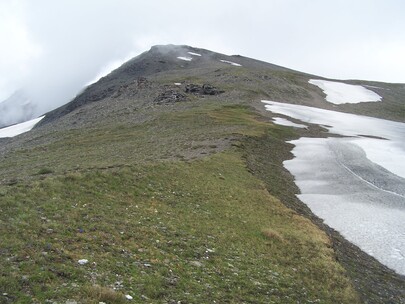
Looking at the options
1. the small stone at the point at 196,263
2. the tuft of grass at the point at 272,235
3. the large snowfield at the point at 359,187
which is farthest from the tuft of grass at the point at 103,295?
the large snowfield at the point at 359,187

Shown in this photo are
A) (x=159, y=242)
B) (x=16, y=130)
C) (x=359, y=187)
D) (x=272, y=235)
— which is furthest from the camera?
(x=16, y=130)

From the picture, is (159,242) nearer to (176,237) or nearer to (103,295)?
(176,237)

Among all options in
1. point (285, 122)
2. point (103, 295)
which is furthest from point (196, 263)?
point (285, 122)

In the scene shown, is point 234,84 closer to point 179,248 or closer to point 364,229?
point 364,229

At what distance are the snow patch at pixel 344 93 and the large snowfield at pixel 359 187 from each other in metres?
62.9

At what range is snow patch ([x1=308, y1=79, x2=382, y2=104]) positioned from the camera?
13750 centimetres

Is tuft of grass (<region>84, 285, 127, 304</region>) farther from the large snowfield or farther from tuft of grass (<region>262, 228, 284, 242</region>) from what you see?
the large snowfield

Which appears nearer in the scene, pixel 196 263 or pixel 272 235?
pixel 196 263

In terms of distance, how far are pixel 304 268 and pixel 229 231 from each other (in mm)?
4611

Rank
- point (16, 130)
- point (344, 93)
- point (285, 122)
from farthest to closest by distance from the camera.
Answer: point (344, 93), point (16, 130), point (285, 122)

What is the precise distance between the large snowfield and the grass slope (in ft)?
14.0

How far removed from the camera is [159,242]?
60.9ft

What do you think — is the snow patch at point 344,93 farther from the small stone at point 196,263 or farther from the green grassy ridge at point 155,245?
the small stone at point 196,263

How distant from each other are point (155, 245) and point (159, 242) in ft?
1.46
